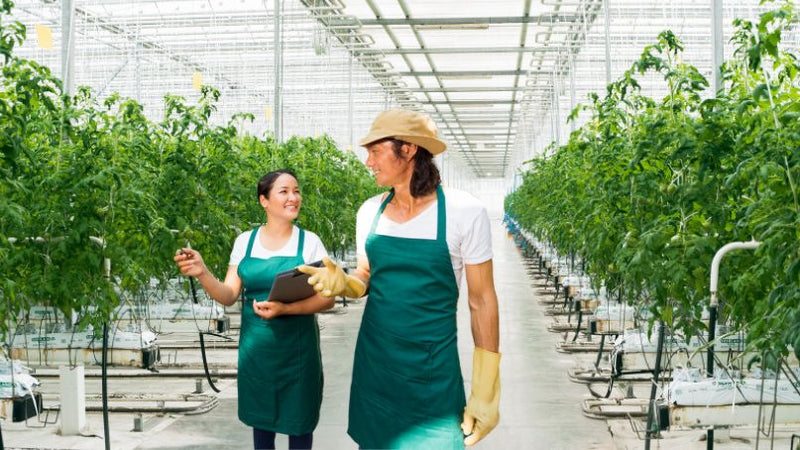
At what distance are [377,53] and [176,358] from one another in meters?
12.5

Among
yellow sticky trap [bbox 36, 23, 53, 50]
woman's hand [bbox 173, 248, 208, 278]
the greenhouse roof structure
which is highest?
the greenhouse roof structure

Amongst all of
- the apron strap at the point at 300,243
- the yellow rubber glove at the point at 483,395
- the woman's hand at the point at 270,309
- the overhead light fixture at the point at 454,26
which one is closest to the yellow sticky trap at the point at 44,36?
the apron strap at the point at 300,243

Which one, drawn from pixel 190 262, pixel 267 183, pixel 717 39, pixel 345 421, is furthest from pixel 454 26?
pixel 190 262

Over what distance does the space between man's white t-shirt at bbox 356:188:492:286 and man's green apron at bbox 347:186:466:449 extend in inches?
0.9

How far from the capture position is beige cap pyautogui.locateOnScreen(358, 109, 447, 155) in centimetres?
250

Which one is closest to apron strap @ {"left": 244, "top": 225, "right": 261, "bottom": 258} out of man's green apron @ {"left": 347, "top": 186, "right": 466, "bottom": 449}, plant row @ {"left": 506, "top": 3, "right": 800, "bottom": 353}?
man's green apron @ {"left": 347, "top": 186, "right": 466, "bottom": 449}

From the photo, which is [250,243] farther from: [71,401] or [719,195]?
[71,401]

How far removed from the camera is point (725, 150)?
4.73m

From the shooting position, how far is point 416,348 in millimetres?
2480

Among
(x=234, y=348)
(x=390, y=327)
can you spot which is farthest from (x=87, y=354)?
(x=390, y=327)

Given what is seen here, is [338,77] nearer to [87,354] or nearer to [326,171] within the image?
[326,171]

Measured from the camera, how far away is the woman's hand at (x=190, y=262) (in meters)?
3.17

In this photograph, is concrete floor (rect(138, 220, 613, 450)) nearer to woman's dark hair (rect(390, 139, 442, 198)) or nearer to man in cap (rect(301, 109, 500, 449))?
man in cap (rect(301, 109, 500, 449))

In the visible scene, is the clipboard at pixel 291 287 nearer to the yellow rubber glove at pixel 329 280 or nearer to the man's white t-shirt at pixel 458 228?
the yellow rubber glove at pixel 329 280
